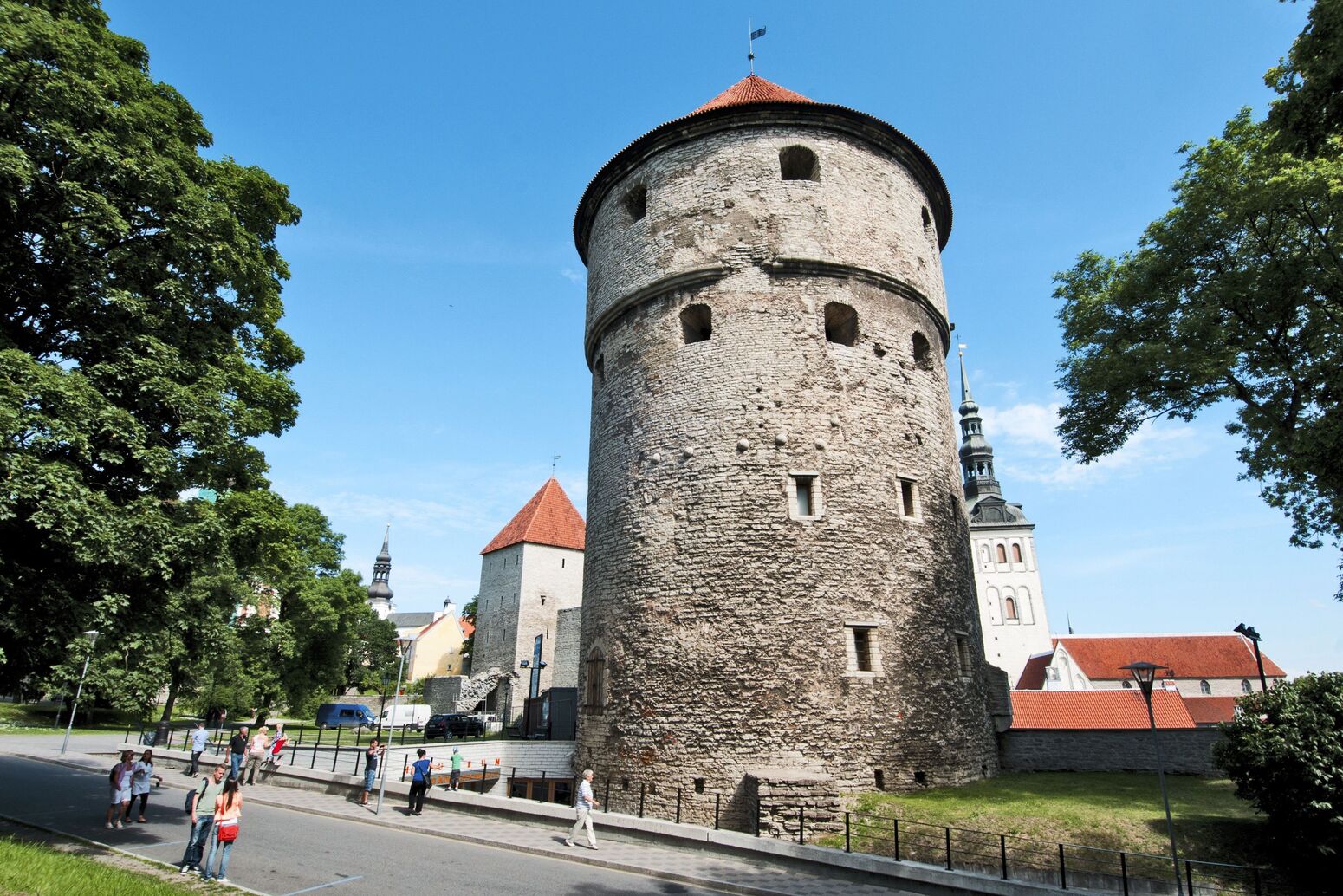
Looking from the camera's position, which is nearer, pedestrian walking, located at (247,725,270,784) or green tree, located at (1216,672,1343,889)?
green tree, located at (1216,672,1343,889)

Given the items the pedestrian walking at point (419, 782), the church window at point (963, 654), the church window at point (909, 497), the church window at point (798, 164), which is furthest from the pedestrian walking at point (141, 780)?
the church window at point (798, 164)

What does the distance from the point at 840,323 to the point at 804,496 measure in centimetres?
401

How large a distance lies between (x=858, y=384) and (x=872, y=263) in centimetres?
267

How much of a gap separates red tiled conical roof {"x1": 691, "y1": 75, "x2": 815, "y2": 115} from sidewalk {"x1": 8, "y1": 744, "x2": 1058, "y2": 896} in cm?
1345

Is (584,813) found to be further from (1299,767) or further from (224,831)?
(1299,767)

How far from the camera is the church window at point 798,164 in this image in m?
15.3

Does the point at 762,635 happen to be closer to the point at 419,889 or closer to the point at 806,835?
the point at 806,835

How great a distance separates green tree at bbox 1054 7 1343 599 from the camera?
37.9 ft

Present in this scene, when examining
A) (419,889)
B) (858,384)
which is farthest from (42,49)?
(858,384)

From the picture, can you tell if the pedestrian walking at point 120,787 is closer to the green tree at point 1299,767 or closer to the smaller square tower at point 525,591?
the green tree at point 1299,767

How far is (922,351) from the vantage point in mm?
15648

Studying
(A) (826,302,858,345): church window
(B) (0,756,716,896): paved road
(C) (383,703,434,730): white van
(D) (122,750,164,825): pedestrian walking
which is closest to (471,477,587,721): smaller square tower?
(C) (383,703,434,730): white van

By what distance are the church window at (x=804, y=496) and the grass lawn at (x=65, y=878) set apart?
9554mm

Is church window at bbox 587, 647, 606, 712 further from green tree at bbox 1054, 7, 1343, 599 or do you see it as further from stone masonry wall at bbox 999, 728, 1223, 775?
green tree at bbox 1054, 7, 1343, 599
